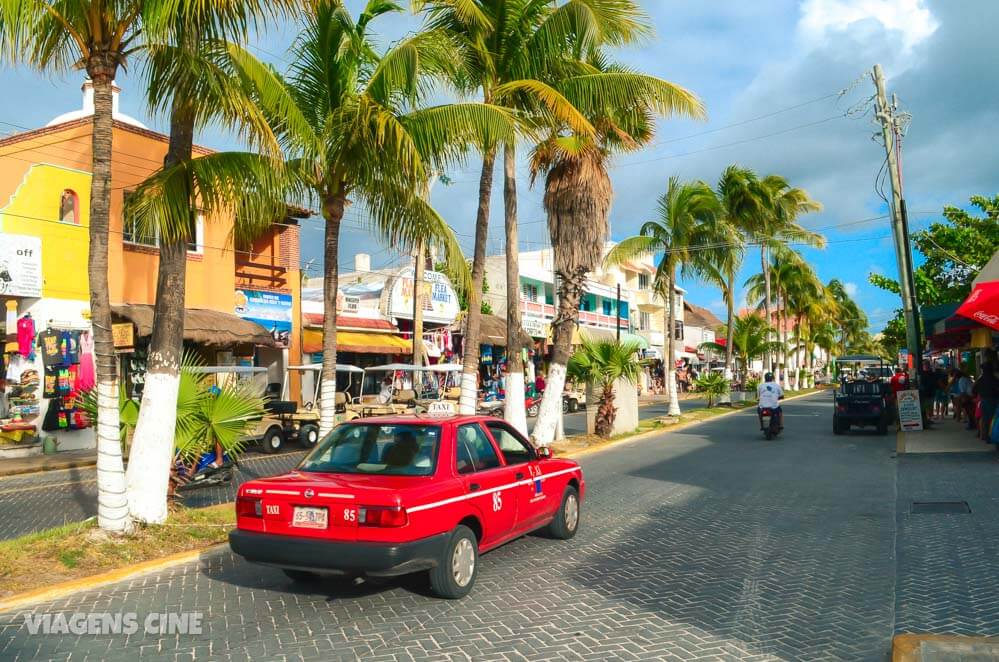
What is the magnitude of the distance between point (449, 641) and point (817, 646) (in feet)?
7.97

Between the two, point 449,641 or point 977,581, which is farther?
point 977,581

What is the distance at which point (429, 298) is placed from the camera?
115 ft

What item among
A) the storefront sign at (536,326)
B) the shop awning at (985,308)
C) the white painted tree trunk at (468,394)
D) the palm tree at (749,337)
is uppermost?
Result: the storefront sign at (536,326)

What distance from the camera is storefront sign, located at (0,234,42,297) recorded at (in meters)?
17.9

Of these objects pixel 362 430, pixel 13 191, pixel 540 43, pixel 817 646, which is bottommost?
pixel 817 646

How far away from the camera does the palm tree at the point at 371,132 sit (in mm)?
10836

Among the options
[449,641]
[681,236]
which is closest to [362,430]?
[449,641]

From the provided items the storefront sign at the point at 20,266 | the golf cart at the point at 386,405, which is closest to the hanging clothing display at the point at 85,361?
the storefront sign at the point at 20,266

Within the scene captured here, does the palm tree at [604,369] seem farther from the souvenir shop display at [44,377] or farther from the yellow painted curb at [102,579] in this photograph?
the yellow painted curb at [102,579]

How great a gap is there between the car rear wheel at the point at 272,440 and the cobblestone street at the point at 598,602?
10139 mm

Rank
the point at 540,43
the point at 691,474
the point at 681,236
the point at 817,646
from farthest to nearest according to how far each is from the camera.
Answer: the point at 681,236, the point at 540,43, the point at 691,474, the point at 817,646

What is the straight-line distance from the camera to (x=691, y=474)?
46.0ft

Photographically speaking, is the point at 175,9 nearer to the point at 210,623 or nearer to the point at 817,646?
the point at 210,623

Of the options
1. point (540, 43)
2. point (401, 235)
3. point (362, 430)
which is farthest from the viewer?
point (540, 43)
